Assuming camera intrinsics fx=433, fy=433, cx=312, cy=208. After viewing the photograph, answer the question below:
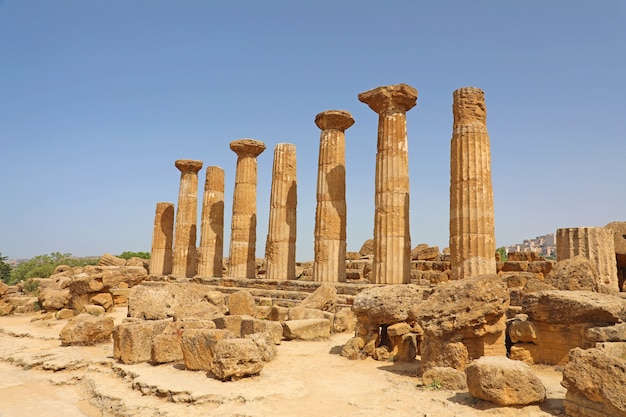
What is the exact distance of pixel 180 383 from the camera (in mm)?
6488

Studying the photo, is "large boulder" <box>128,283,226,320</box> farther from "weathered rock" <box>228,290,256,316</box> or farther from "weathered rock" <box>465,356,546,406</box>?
"weathered rock" <box>465,356,546,406</box>

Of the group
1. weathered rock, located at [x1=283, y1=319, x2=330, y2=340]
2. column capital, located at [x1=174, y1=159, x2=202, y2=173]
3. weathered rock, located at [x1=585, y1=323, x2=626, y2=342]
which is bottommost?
weathered rock, located at [x1=283, y1=319, x2=330, y2=340]

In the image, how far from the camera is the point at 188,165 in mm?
24438

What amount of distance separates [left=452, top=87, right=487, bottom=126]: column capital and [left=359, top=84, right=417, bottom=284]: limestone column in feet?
6.23

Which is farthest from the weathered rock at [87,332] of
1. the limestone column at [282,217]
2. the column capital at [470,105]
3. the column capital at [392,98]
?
the column capital at [470,105]

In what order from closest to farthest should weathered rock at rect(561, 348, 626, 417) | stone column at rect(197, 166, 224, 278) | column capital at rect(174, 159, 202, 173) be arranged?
weathered rock at rect(561, 348, 626, 417) < stone column at rect(197, 166, 224, 278) < column capital at rect(174, 159, 202, 173)

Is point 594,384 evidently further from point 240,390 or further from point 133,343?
point 133,343

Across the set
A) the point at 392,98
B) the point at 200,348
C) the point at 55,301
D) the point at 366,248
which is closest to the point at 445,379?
the point at 200,348

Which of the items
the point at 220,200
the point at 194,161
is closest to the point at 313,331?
the point at 220,200

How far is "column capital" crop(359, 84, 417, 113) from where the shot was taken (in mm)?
14055

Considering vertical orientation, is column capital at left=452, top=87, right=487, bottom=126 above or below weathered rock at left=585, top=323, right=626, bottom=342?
above

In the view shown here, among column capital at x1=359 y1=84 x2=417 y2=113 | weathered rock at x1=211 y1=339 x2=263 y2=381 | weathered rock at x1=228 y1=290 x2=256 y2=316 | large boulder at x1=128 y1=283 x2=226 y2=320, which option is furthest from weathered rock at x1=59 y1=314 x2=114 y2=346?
column capital at x1=359 y1=84 x2=417 y2=113

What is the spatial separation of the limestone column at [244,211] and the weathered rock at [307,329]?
1025cm

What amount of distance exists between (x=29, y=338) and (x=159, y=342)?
20.4 feet
